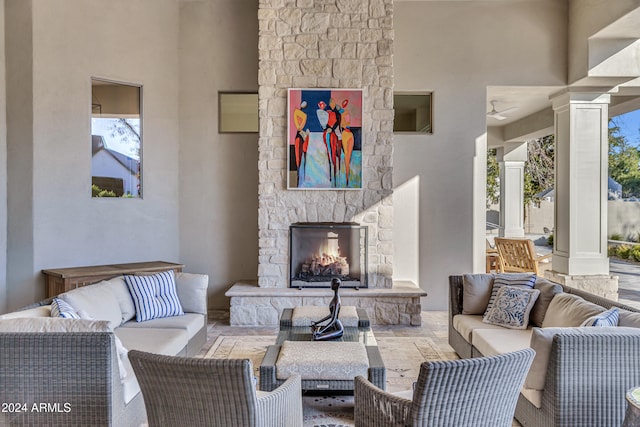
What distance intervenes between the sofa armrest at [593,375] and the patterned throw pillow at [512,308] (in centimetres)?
119

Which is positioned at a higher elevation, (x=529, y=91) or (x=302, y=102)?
(x=529, y=91)

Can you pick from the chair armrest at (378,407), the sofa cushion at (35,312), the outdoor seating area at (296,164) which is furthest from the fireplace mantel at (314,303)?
the chair armrest at (378,407)

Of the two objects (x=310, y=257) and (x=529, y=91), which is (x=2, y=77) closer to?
(x=310, y=257)

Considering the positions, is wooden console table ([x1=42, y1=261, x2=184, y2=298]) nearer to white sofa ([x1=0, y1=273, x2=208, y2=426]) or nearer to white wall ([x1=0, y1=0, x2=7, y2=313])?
white wall ([x1=0, y1=0, x2=7, y2=313])

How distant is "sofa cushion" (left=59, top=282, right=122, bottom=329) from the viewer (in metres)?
2.96

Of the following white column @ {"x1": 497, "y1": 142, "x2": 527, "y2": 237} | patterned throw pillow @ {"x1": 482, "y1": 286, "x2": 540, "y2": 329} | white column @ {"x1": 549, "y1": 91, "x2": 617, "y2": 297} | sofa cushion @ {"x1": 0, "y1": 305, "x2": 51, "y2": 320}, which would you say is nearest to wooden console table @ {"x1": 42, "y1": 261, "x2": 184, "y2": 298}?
sofa cushion @ {"x1": 0, "y1": 305, "x2": 51, "y2": 320}

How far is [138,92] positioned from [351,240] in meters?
3.25

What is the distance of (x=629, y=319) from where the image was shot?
2.61 meters

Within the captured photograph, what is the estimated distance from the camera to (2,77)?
15.5ft

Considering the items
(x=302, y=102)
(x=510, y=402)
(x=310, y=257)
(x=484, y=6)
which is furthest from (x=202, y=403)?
(x=484, y=6)

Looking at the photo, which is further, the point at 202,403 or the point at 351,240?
the point at 351,240

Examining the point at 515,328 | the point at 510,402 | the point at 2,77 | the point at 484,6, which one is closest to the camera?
the point at 510,402

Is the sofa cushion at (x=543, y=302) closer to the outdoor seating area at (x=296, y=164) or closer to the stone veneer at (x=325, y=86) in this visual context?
the outdoor seating area at (x=296, y=164)

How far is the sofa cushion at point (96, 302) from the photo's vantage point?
2.96 m
